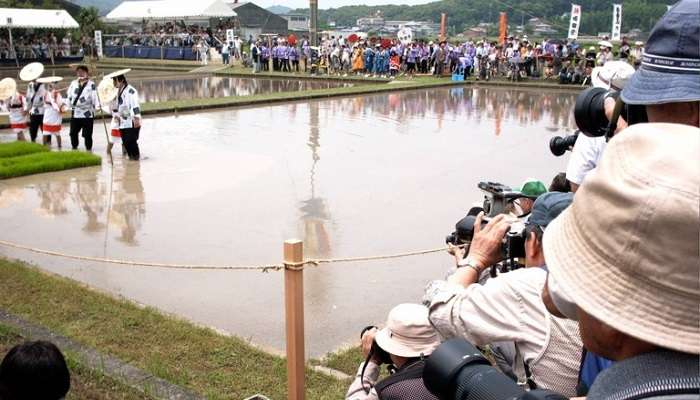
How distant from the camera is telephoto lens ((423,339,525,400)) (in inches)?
56.4

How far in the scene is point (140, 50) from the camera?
36969 millimetres

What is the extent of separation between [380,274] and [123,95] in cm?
594

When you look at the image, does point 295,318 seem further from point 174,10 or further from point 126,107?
point 174,10

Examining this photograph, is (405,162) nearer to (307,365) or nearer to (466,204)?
(466,204)

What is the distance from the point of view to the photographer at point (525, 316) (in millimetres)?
1888

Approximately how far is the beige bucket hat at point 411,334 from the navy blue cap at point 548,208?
0.53m

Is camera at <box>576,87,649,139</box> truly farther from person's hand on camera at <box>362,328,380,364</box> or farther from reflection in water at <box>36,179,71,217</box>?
reflection in water at <box>36,179,71,217</box>

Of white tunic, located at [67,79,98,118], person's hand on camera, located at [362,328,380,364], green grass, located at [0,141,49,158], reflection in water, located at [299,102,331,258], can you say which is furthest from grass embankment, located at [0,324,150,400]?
white tunic, located at [67,79,98,118]

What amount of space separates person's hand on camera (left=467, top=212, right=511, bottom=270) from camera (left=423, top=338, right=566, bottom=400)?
583mm

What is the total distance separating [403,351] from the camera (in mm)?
2396

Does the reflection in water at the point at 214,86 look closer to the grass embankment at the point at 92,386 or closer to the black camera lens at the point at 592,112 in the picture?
the grass embankment at the point at 92,386

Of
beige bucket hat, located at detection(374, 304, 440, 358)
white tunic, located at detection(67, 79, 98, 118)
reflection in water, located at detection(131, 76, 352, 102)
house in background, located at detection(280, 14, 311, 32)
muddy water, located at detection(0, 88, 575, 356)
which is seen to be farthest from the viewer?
house in background, located at detection(280, 14, 311, 32)

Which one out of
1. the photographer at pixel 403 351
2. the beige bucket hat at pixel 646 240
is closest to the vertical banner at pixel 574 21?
the photographer at pixel 403 351

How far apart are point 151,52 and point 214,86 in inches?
545
